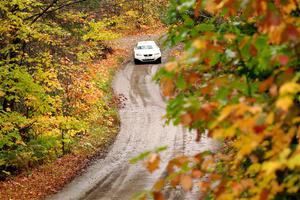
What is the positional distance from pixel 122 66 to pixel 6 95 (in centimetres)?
2191

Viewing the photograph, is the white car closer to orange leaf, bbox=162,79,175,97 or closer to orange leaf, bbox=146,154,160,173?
orange leaf, bbox=162,79,175,97

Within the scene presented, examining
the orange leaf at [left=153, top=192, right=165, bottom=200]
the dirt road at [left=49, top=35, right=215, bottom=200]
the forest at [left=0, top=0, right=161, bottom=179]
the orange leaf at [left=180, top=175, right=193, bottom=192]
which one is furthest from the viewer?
A: the dirt road at [left=49, top=35, right=215, bottom=200]

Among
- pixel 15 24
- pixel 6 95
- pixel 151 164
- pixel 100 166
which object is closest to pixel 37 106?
pixel 6 95

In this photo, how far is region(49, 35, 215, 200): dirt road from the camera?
545 inches

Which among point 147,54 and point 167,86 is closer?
point 167,86

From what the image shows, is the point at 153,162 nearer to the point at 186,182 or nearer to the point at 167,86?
the point at 186,182

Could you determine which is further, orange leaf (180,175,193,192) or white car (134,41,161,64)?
white car (134,41,161,64)

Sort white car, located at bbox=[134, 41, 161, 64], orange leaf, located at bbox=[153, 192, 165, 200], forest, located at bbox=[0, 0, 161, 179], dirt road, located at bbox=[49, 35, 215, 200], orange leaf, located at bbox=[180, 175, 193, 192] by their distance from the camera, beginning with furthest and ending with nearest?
white car, located at bbox=[134, 41, 161, 64]
dirt road, located at bbox=[49, 35, 215, 200]
forest, located at bbox=[0, 0, 161, 179]
orange leaf, located at bbox=[153, 192, 165, 200]
orange leaf, located at bbox=[180, 175, 193, 192]

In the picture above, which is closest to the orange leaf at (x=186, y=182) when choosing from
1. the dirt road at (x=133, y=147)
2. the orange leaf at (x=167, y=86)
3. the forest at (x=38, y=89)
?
the orange leaf at (x=167, y=86)

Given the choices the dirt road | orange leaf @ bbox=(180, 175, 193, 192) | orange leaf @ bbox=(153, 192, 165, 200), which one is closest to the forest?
the dirt road

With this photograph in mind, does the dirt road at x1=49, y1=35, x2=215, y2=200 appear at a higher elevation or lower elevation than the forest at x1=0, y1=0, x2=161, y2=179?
lower

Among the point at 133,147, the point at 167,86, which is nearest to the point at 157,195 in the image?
the point at 167,86

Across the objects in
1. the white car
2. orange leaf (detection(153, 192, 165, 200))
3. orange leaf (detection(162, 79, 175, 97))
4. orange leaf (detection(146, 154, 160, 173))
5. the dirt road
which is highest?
the white car

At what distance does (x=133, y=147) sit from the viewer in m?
18.8
